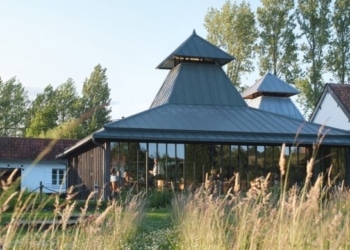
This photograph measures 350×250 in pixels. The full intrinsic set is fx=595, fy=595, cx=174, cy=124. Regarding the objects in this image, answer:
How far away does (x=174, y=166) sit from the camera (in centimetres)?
1791

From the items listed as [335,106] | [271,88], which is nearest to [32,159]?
[271,88]

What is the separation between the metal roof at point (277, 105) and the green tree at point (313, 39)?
10.2 ft

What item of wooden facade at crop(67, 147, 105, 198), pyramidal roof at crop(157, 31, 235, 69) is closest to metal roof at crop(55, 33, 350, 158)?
pyramidal roof at crop(157, 31, 235, 69)

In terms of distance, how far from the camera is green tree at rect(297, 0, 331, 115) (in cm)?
3241

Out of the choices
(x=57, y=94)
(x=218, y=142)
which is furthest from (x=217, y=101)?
(x=57, y=94)

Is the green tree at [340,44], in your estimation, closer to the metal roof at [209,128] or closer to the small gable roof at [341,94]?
Answer: the small gable roof at [341,94]

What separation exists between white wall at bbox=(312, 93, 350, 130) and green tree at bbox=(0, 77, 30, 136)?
2759cm

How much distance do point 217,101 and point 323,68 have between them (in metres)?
14.3

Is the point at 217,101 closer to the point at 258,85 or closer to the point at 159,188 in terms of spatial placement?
the point at 159,188

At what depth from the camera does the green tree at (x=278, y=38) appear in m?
33.4

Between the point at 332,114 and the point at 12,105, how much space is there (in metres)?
30.5

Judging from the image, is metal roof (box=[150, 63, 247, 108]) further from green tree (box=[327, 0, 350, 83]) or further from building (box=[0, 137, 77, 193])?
green tree (box=[327, 0, 350, 83])

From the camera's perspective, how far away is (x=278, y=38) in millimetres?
33719

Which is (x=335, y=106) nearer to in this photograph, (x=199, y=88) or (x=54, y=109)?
(x=199, y=88)
